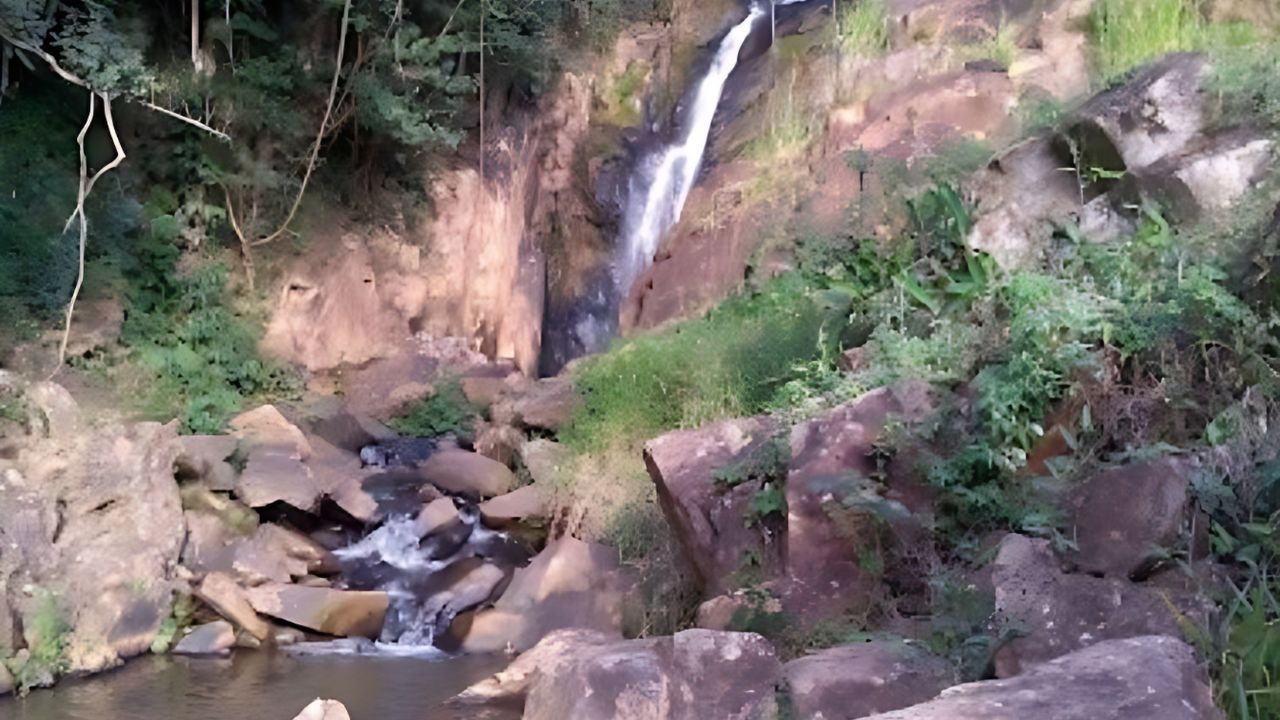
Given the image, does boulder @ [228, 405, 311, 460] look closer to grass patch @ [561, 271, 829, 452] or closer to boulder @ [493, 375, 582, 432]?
boulder @ [493, 375, 582, 432]

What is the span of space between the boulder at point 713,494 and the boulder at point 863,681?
1.87 metres

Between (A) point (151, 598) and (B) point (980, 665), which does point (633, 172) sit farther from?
(B) point (980, 665)

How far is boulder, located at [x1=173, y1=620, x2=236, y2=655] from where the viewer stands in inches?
347

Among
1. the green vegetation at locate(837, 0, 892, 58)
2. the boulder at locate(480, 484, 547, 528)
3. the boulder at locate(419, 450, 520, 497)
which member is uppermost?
the green vegetation at locate(837, 0, 892, 58)

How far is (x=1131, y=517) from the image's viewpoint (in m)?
4.98

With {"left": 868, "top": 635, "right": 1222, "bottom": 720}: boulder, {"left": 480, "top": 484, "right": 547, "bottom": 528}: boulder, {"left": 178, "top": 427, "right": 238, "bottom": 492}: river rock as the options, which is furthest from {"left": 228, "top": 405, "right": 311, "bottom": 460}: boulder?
{"left": 868, "top": 635, "right": 1222, "bottom": 720}: boulder

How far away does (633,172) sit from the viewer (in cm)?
1609

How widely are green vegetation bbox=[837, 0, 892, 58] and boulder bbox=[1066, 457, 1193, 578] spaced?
403 inches

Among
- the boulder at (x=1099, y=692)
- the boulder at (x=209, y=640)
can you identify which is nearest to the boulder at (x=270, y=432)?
the boulder at (x=209, y=640)

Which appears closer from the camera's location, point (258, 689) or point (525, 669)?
point (525, 669)

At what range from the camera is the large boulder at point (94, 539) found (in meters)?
8.30

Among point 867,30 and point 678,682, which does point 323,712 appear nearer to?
point 678,682

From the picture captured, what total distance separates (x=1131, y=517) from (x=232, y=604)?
6964 mm

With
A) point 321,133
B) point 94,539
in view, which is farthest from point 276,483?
point 321,133
